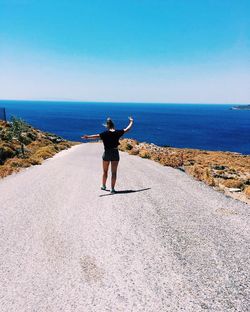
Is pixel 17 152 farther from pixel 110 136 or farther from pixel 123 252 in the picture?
pixel 123 252

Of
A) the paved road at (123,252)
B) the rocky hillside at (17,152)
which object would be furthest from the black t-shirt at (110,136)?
the rocky hillside at (17,152)

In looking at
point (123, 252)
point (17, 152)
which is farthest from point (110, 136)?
point (17, 152)

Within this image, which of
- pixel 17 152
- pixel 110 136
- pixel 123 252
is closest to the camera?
pixel 123 252

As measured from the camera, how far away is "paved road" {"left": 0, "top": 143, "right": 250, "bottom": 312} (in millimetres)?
5035

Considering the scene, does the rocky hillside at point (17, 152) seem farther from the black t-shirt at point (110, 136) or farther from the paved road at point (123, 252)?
the black t-shirt at point (110, 136)

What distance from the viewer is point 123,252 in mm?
6574

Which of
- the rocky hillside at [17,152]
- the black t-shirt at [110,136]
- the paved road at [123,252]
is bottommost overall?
the rocky hillside at [17,152]

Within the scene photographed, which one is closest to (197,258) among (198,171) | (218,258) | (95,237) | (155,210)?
(218,258)

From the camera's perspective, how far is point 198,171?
17.2 m

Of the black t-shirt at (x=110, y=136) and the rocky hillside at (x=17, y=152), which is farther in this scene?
the rocky hillside at (x=17, y=152)

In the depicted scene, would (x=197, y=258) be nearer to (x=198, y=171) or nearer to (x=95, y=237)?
(x=95, y=237)

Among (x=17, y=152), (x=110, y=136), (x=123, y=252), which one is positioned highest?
(x=110, y=136)

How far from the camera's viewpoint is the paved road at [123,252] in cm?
504

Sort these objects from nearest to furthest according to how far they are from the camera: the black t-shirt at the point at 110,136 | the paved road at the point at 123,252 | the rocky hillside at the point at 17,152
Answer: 1. the paved road at the point at 123,252
2. the black t-shirt at the point at 110,136
3. the rocky hillside at the point at 17,152
